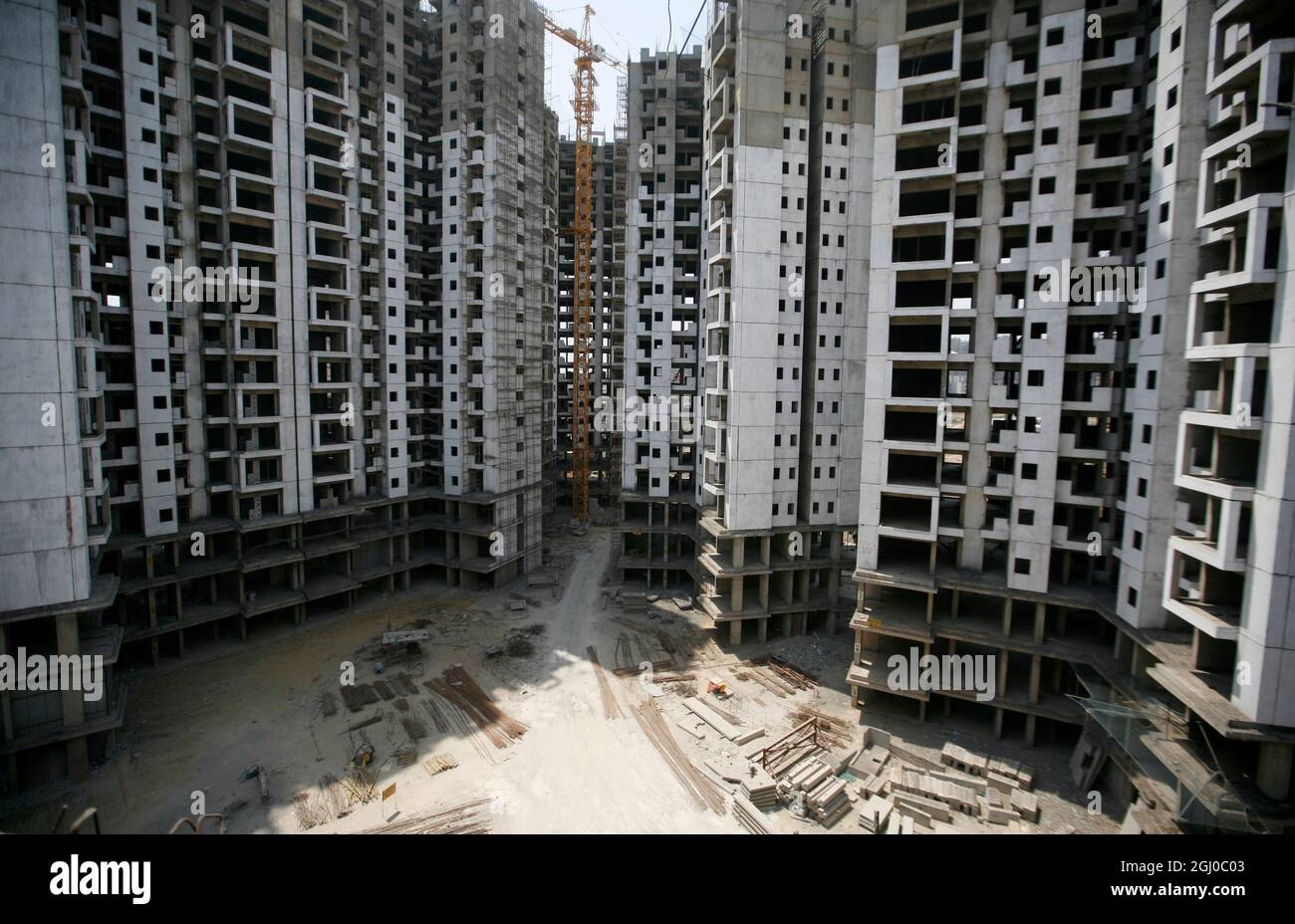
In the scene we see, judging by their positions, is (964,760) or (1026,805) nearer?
(1026,805)

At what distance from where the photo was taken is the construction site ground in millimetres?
23500

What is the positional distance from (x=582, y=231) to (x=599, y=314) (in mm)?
11490

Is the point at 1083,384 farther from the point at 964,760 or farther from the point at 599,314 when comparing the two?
the point at 599,314

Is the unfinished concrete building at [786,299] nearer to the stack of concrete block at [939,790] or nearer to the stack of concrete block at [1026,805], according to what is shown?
the stack of concrete block at [939,790]

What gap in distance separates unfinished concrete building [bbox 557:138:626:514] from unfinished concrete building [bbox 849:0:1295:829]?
34.6 metres

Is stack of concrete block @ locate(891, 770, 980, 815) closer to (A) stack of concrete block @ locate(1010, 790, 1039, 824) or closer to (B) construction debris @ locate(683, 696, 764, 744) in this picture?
(A) stack of concrete block @ locate(1010, 790, 1039, 824)

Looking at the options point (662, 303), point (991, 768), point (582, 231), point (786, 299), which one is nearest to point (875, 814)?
point (991, 768)

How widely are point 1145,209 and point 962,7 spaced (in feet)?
44.1

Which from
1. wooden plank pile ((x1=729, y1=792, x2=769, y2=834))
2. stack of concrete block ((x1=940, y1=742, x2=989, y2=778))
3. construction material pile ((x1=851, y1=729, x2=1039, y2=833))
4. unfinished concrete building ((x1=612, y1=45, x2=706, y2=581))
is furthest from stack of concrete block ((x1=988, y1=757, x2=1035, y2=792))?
unfinished concrete building ((x1=612, y1=45, x2=706, y2=581))

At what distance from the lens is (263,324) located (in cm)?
3791

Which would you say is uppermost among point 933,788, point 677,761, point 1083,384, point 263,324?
point 263,324

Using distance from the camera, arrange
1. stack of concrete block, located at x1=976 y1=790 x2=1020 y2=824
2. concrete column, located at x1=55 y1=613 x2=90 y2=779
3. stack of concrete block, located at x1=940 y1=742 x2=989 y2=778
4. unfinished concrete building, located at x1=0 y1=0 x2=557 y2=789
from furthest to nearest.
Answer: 1. stack of concrete block, located at x1=940 y1=742 x2=989 y2=778
2. concrete column, located at x1=55 y1=613 x2=90 y2=779
3. unfinished concrete building, located at x1=0 y1=0 x2=557 y2=789
4. stack of concrete block, located at x1=976 y1=790 x2=1020 y2=824
